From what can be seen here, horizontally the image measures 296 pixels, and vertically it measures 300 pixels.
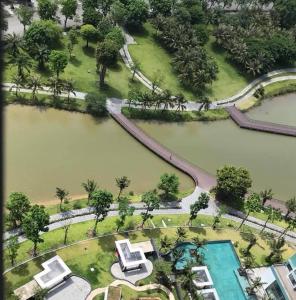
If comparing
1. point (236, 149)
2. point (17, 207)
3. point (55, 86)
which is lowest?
point (236, 149)

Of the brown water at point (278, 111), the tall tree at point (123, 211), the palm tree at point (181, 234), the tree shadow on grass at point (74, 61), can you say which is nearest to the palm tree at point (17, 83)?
the tree shadow on grass at point (74, 61)

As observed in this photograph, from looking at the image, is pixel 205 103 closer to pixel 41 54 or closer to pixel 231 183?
pixel 231 183

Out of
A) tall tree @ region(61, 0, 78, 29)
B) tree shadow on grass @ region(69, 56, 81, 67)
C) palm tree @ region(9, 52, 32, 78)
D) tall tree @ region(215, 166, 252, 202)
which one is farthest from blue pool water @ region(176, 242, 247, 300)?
tall tree @ region(61, 0, 78, 29)

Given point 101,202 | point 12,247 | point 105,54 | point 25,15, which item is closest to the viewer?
point 12,247

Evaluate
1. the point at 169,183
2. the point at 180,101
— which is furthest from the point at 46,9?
the point at 169,183

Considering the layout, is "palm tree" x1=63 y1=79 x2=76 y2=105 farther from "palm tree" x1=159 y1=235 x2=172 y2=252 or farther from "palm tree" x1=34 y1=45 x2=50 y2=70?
"palm tree" x1=159 y1=235 x2=172 y2=252

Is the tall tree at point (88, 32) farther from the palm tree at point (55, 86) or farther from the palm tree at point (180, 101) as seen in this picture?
the palm tree at point (180, 101)

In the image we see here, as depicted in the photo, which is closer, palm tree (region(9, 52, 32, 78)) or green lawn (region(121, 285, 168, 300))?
green lawn (region(121, 285, 168, 300))
